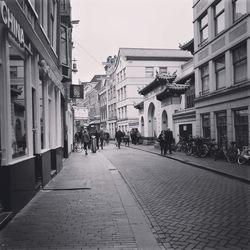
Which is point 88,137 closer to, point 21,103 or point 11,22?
point 21,103

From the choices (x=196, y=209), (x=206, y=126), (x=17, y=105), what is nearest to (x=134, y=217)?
(x=196, y=209)

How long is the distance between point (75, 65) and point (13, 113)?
27.1 meters

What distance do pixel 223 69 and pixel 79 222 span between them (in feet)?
46.4

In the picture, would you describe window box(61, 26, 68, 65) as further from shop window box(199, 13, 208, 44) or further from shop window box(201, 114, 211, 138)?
shop window box(201, 114, 211, 138)

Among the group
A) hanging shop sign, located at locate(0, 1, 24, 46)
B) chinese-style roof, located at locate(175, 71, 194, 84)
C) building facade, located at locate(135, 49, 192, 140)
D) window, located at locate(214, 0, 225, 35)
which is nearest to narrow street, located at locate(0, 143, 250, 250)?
hanging shop sign, located at locate(0, 1, 24, 46)

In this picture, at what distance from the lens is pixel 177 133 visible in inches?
976

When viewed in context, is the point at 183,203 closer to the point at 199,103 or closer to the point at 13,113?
the point at 13,113

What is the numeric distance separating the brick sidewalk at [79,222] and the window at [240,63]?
31.5 feet

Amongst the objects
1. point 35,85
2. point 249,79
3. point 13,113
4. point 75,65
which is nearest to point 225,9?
point 249,79

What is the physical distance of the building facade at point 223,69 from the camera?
15242 millimetres

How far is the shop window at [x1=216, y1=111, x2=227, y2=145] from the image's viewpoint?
17297 millimetres

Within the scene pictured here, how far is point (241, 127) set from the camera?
615 inches

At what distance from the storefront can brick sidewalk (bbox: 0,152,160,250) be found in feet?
1.55

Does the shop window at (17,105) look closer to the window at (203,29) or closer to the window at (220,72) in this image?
the window at (220,72)
